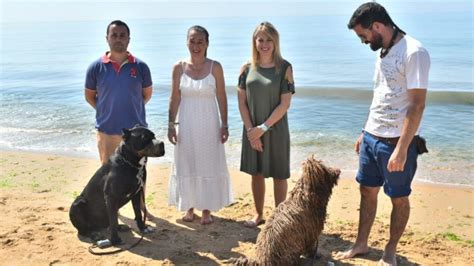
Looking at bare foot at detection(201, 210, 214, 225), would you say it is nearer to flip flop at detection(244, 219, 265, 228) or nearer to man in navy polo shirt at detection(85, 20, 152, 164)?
flip flop at detection(244, 219, 265, 228)

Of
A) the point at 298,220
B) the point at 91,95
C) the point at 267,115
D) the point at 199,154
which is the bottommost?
the point at 298,220

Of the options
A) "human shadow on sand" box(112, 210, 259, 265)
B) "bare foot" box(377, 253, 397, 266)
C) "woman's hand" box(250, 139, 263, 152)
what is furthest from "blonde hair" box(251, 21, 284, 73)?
"bare foot" box(377, 253, 397, 266)

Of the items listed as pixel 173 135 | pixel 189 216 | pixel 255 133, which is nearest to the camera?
pixel 255 133

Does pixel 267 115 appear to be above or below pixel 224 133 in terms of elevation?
above

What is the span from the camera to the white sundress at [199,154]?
17.2 ft

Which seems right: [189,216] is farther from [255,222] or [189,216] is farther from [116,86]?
[116,86]

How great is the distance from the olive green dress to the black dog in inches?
38.8

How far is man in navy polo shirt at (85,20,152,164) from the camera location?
512cm

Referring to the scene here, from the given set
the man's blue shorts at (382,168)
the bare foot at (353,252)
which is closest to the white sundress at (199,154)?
the bare foot at (353,252)

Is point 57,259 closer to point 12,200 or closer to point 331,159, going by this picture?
point 12,200

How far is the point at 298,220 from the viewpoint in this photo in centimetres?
418

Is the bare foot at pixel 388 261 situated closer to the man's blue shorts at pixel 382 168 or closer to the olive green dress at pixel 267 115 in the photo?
the man's blue shorts at pixel 382 168

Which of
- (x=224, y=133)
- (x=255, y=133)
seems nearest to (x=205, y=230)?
(x=224, y=133)

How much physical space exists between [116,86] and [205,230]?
1777 millimetres
